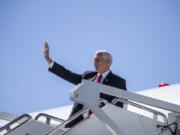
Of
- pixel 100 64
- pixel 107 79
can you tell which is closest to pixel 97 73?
pixel 100 64

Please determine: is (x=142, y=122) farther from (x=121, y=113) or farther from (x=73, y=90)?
(x=73, y=90)

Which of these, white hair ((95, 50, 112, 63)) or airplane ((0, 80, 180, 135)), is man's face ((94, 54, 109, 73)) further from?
airplane ((0, 80, 180, 135))

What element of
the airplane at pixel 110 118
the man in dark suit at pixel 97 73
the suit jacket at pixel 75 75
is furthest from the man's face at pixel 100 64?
the airplane at pixel 110 118

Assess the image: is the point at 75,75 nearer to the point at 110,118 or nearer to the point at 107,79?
the point at 107,79

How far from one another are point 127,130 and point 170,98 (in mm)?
2816

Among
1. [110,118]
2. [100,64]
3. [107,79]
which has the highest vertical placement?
[100,64]

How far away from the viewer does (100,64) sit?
647cm

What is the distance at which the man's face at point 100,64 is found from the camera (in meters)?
6.45

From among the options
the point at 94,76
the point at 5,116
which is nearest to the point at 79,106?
the point at 94,76

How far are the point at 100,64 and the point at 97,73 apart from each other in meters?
0.19

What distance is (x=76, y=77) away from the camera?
675 centimetres

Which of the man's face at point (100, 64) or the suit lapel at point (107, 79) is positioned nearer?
the suit lapel at point (107, 79)

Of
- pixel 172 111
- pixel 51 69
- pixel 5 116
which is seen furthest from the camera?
pixel 5 116

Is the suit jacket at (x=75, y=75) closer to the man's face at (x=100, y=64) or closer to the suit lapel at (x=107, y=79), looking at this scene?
the suit lapel at (x=107, y=79)
